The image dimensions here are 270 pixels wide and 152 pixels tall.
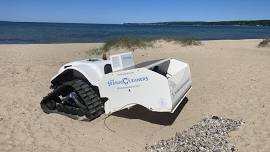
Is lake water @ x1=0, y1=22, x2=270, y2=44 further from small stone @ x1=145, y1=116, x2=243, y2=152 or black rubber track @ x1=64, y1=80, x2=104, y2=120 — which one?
small stone @ x1=145, y1=116, x2=243, y2=152

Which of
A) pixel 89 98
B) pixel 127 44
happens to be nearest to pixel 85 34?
pixel 127 44

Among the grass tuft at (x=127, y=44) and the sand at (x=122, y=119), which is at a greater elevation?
the sand at (x=122, y=119)

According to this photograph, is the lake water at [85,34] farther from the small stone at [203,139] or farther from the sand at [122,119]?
the small stone at [203,139]

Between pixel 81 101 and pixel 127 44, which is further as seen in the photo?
pixel 127 44

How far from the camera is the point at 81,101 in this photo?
8.57m

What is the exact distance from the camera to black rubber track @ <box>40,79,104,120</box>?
8359 millimetres

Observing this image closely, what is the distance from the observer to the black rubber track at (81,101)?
8359 millimetres

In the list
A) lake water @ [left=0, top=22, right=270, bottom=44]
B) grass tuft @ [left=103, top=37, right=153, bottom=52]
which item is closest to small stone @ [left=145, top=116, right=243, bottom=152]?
grass tuft @ [left=103, top=37, right=153, bottom=52]

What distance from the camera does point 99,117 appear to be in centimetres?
862

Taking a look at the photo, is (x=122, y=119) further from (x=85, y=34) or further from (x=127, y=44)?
(x=85, y=34)

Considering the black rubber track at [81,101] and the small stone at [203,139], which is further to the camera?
the black rubber track at [81,101]

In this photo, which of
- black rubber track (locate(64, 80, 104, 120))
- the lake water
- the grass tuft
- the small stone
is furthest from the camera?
the lake water

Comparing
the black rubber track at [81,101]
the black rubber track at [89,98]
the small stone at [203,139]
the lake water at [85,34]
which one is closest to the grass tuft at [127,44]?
the lake water at [85,34]

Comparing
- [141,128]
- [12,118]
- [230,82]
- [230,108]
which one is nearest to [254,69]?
[230,82]
